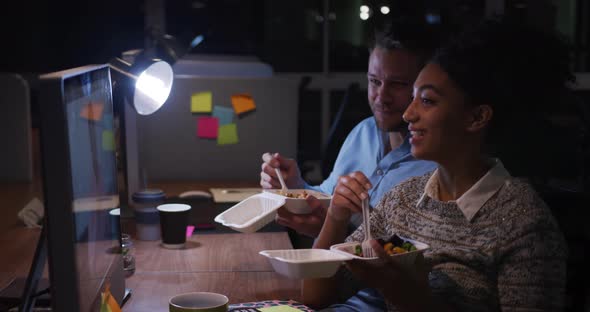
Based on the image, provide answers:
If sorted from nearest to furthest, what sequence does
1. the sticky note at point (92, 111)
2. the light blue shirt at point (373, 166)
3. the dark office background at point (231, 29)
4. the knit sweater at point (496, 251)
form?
the sticky note at point (92, 111), the knit sweater at point (496, 251), the light blue shirt at point (373, 166), the dark office background at point (231, 29)

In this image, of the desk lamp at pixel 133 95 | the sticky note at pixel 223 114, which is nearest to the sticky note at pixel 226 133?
the sticky note at pixel 223 114

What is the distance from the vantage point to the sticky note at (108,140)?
3.48 ft

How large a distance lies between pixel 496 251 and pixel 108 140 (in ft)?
2.30

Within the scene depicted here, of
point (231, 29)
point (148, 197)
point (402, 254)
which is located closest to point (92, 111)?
point (402, 254)

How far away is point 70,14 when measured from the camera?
5.12 m

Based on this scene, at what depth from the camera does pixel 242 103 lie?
2.83 metres

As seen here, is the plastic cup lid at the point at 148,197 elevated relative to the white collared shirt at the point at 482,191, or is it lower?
lower

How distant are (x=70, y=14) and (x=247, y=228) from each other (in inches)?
159

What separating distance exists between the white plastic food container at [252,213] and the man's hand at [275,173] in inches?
11.4

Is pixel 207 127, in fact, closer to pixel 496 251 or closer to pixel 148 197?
pixel 148 197

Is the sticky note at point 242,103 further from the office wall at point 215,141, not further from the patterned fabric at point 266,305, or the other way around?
the patterned fabric at point 266,305

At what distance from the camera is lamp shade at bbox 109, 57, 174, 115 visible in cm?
173

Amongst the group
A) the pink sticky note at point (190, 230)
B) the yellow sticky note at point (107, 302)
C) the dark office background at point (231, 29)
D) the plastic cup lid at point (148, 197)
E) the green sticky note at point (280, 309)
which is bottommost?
the green sticky note at point (280, 309)

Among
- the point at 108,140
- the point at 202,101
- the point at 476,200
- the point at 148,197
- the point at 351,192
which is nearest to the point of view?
the point at 108,140
